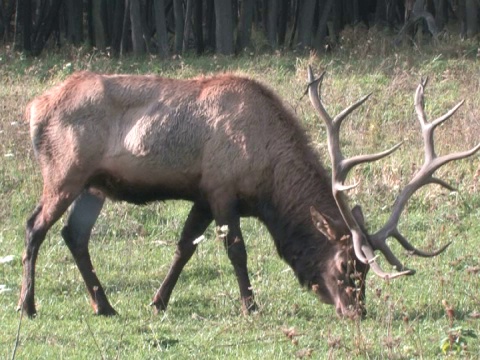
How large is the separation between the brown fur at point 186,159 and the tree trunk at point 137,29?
47.2 ft

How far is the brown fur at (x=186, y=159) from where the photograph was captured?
8.09 m

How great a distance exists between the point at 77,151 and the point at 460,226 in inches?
149

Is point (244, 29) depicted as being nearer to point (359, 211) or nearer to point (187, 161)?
point (187, 161)

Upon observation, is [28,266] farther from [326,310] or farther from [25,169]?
[25,169]

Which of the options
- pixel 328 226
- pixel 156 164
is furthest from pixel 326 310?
pixel 156 164

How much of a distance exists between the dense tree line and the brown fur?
12.1 m

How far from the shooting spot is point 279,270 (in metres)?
9.21

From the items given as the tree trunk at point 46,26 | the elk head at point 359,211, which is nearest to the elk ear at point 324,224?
the elk head at point 359,211

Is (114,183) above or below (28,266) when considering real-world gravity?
above

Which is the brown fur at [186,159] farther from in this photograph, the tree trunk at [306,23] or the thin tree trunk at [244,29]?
the tree trunk at [306,23]

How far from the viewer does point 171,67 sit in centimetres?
1881

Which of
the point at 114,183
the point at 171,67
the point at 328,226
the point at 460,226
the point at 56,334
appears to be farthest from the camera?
the point at 171,67

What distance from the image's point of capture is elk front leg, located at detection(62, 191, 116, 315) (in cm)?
838

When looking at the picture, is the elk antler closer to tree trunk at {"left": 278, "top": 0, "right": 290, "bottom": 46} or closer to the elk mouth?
the elk mouth
